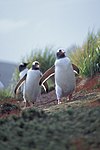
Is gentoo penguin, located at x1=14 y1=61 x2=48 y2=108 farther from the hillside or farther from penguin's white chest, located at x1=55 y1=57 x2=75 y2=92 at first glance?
the hillside

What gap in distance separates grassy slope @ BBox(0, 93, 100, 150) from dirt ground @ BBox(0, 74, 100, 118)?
3.50 feet

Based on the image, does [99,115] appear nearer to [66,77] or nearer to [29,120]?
[29,120]

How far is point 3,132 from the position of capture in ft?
20.5

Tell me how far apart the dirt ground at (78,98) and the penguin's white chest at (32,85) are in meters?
0.31

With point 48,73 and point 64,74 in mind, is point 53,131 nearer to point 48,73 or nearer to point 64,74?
point 64,74

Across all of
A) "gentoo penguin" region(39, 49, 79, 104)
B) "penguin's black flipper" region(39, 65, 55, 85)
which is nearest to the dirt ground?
"gentoo penguin" region(39, 49, 79, 104)

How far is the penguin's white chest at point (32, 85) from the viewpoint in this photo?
42.3 feet

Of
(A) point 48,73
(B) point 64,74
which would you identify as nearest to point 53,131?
(B) point 64,74

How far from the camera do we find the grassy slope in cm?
530

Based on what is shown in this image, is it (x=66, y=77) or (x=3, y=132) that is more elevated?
(x=66, y=77)

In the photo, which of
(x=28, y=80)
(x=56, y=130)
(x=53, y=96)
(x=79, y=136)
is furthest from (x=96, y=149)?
(x=53, y=96)

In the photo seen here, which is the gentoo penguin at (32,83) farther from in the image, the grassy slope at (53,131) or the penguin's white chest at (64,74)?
the grassy slope at (53,131)

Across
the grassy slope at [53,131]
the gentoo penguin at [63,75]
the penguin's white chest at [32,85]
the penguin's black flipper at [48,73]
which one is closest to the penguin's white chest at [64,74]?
the gentoo penguin at [63,75]

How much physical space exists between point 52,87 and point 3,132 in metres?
10.9
